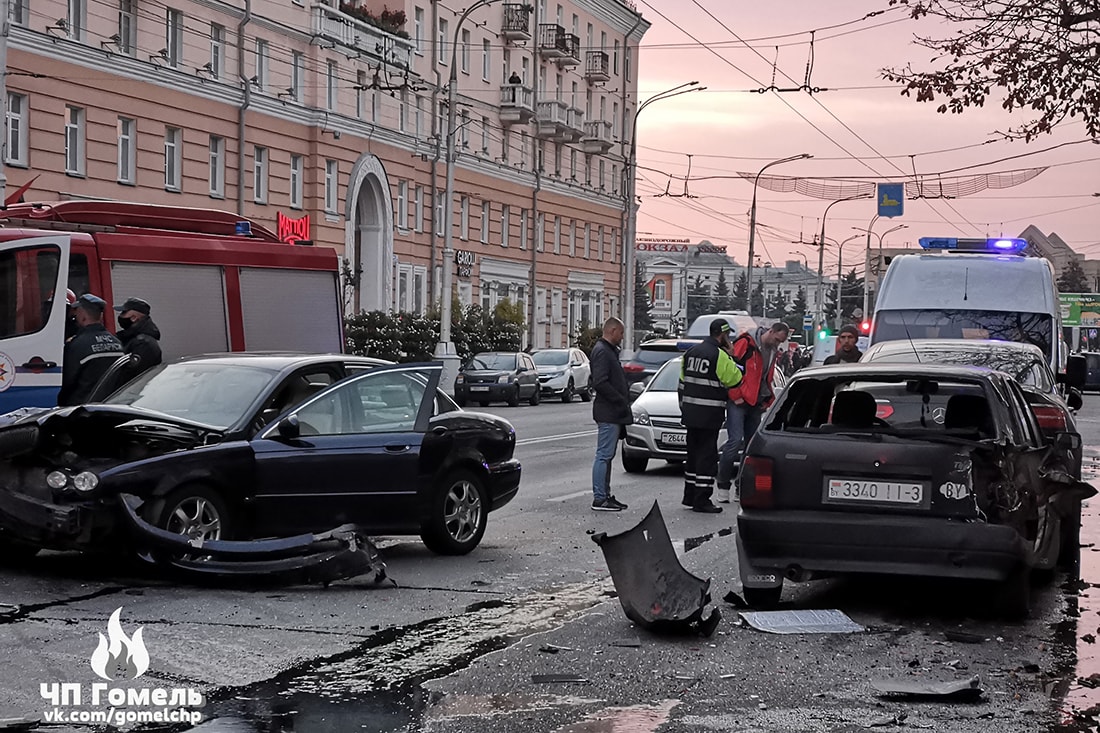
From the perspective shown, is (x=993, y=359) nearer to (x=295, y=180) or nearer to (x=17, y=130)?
(x=17, y=130)

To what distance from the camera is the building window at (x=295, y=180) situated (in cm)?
4341

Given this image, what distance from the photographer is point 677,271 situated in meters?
171

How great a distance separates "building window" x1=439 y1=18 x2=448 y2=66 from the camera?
5281 centimetres

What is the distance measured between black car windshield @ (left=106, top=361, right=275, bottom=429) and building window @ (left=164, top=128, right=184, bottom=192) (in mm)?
28369

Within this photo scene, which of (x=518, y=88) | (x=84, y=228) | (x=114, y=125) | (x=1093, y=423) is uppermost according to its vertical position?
(x=518, y=88)

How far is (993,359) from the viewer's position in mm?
12500

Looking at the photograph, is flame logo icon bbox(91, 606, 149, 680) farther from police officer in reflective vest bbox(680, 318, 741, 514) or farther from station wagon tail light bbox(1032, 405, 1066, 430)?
station wagon tail light bbox(1032, 405, 1066, 430)

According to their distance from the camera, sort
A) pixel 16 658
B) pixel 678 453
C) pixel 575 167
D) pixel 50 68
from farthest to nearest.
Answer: pixel 575 167 → pixel 50 68 → pixel 678 453 → pixel 16 658

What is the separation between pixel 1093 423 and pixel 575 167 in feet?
123

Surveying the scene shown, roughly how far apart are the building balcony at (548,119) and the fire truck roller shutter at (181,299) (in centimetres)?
4604

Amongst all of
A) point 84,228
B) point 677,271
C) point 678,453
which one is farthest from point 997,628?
point 677,271

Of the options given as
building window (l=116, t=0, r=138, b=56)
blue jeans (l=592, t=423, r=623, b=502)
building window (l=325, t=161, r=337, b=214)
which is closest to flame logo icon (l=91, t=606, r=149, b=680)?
blue jeans (l=592, t=423, r=623, b=502)

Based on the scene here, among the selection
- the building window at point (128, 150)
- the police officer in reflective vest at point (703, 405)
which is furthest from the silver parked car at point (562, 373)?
the police officer in reflective vest at point (703, 405)

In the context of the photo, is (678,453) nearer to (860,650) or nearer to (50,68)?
(860,650)
